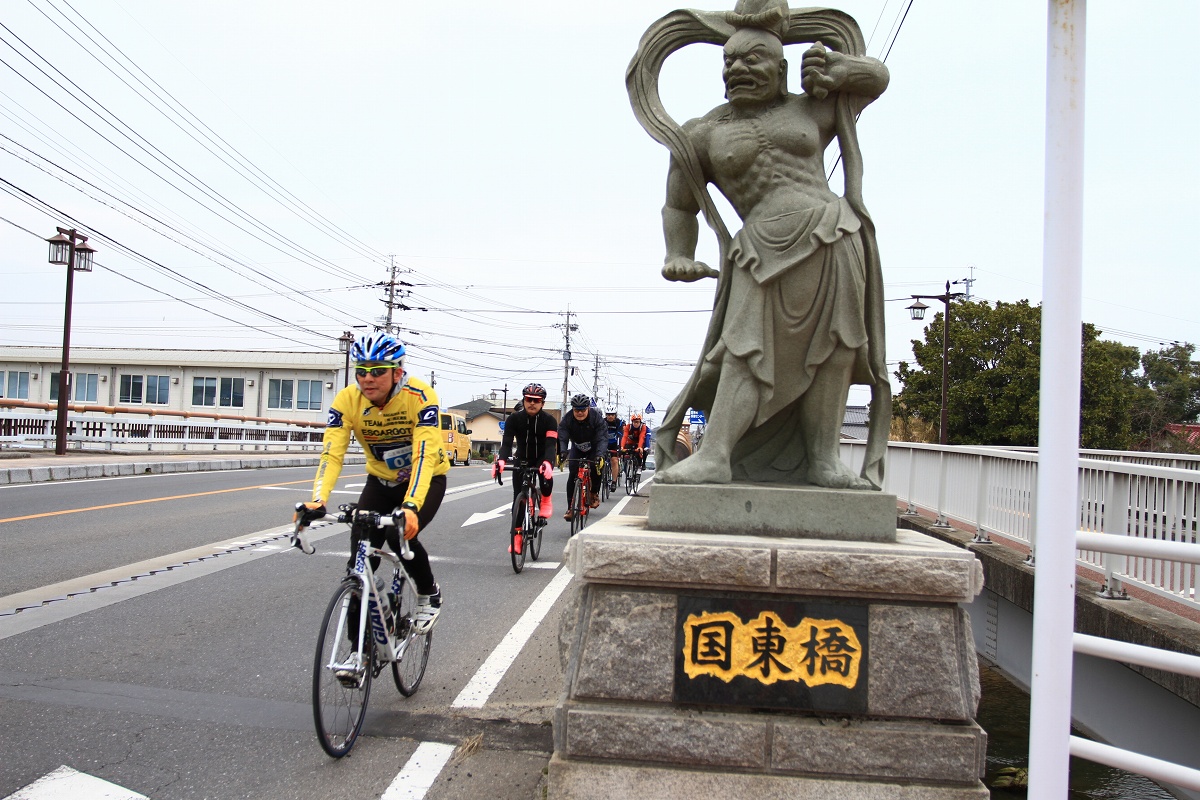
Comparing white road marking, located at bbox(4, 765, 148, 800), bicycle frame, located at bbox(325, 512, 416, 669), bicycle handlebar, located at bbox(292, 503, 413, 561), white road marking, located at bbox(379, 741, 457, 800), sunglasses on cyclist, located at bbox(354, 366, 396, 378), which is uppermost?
sunglasses on cyclist, located at bbox(354, 366, 396, 378)

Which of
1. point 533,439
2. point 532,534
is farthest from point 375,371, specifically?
point 532,534

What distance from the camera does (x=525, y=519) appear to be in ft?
26.7

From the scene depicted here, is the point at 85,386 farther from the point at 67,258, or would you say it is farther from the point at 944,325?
the point at 944,325

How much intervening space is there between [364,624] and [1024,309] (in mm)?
28246

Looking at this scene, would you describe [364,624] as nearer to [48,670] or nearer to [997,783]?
[48,670]

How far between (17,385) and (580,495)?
5040 cm

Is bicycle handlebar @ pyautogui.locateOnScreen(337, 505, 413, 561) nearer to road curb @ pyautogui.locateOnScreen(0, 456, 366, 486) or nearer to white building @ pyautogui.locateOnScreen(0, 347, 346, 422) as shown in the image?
road curb @ pyautogui.locateOnScreen(0, 456, 366, 486)

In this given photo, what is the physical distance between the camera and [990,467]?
7402 mm

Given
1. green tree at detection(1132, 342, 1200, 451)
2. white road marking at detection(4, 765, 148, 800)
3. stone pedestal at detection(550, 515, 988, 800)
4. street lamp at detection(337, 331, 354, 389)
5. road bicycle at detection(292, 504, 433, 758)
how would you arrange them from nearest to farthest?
1. stone pedestal at detection(550, 515, 988, 800)
2. white road marking at detection(4, 765, 148, 800)
3. road bicycle at detection(292, 504, 433, 758)
4. green tree at detection(1132, 342, 1200, 451)
5. street lamp at detection(337, 331, 354, 389)

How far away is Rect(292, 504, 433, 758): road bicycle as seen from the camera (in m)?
3.46

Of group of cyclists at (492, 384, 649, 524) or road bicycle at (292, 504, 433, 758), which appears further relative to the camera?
group of cyclists at (492, 384, 649, 524)

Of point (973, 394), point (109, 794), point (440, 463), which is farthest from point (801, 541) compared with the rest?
point (973, 394)

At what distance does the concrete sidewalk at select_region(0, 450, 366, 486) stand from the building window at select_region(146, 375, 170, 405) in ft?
90.3

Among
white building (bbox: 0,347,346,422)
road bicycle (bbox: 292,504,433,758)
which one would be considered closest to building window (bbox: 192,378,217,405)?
white building (bbox: 0,347,346,422)
